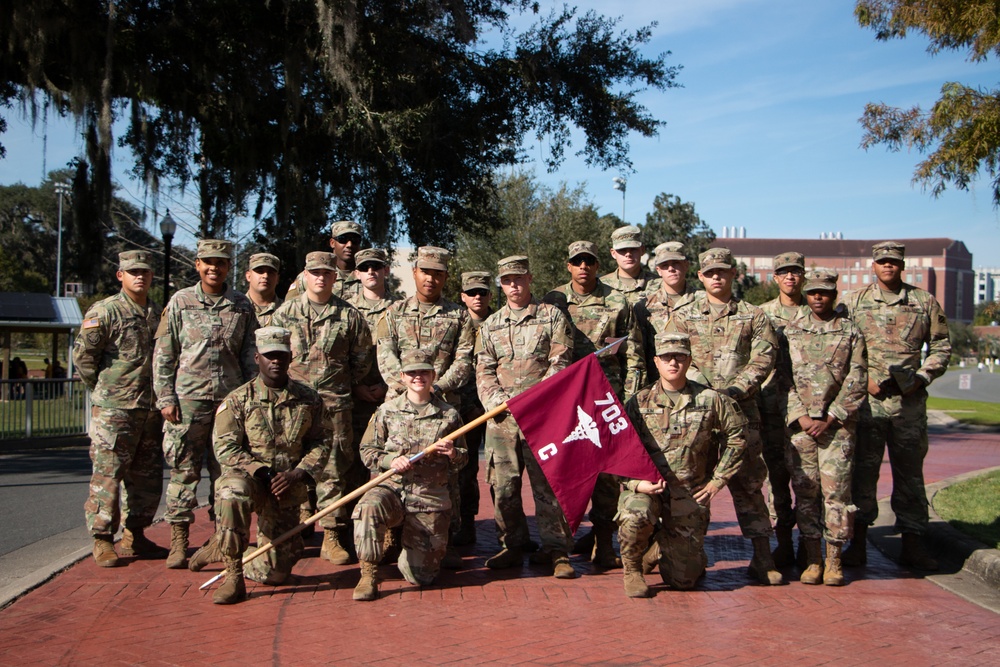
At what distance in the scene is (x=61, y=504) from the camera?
10.2m

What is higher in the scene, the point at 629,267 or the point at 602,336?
A: the point at 629,267

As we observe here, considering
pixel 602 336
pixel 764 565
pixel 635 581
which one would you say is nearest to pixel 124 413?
pixel 602 336

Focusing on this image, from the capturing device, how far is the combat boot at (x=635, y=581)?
6441 millimetres

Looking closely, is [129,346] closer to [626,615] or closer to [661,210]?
[626,615]

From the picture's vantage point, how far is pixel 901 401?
7.62 m

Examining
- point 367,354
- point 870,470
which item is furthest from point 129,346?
point 870,470

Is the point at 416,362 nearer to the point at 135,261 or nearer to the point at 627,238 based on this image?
the point at 627,238

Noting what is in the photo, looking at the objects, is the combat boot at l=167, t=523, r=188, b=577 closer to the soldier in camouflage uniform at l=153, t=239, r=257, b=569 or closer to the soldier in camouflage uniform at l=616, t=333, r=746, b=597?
the soldier in camouflage uniform at l=153, t=239, r=257, b=569

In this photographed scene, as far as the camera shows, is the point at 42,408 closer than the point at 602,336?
No

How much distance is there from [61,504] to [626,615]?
683 cm

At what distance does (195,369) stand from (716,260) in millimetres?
4021

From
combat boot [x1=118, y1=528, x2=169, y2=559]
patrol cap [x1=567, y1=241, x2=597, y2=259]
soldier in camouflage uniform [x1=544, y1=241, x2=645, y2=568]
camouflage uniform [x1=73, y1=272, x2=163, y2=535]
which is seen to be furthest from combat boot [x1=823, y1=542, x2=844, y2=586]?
camouflage uniform [x1=73, y1=272, x2=163, y2=535]

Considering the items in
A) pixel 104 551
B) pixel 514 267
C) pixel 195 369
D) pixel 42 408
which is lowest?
pixel 104 551

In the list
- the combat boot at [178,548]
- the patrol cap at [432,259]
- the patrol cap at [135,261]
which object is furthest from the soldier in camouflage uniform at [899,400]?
the patrol cap at [135,261]
